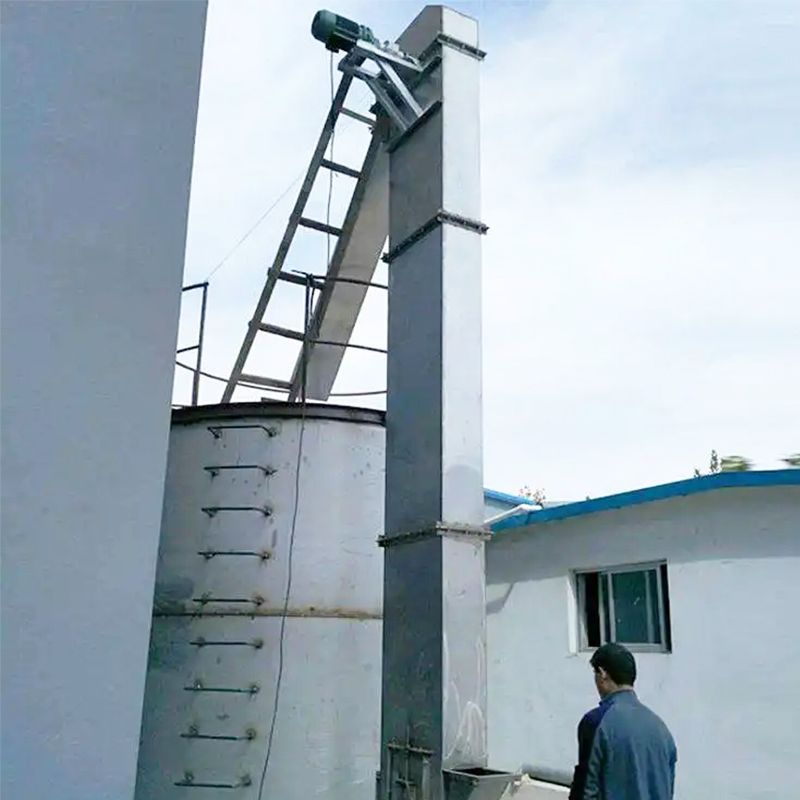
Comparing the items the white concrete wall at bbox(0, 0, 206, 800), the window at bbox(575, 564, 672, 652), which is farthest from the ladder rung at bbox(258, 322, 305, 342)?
the white concrete wall at bbox(0, 0, 206, 800)

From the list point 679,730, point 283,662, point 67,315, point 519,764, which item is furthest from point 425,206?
point 519,764

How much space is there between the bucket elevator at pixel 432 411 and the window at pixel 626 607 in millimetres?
2330

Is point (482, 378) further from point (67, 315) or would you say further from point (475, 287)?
point (67, 315)

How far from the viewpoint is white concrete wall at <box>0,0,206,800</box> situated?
1791mm

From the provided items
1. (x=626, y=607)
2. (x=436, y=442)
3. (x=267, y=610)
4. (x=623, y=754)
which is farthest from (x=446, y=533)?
(x=626, y=607)

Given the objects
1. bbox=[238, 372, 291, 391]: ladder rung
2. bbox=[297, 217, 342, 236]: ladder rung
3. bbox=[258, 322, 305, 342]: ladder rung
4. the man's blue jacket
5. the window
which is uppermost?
bbox=[297, 217, 342, 236]: ladder rung

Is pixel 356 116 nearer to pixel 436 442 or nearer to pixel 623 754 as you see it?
pixel 436 442

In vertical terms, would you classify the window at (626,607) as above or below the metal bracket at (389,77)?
below

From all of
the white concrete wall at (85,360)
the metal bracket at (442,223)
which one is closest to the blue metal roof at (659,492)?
the metal bracket at (442,223)

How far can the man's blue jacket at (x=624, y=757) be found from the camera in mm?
3359

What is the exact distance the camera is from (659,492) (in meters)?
6.10

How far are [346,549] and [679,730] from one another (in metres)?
2.64

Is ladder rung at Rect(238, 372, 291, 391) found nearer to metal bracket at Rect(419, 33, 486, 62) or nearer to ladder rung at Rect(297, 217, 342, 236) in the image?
ladder rung at Rect(297, 217, 342, 236)

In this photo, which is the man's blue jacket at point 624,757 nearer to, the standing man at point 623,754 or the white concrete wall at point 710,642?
the standing man at point 623,754
